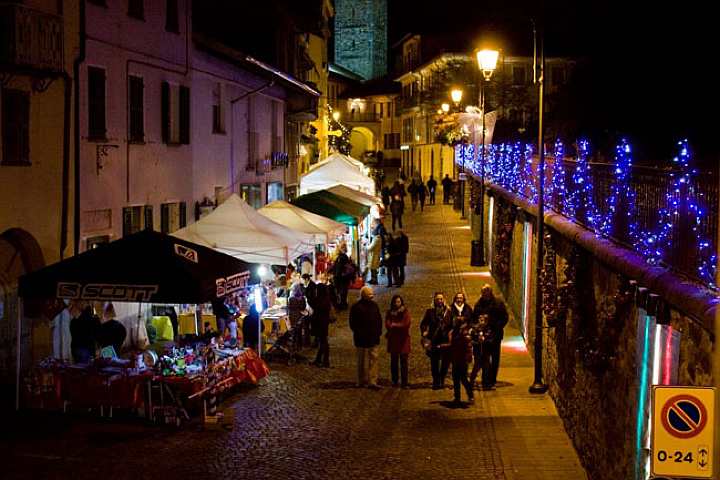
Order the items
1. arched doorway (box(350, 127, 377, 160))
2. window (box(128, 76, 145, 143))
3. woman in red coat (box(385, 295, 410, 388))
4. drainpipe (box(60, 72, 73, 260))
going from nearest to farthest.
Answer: woman in red coat (box(385, 295, 410, 388)), drainpipe (box(60, 72, 73, 260)), window (box(128, 76, 145, 143)), arched doorway (box(350, 127, 377, 160))

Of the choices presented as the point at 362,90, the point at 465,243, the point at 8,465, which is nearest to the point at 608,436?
the point at 8,465

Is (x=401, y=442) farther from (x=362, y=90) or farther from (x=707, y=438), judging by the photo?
(x=362, y=90)

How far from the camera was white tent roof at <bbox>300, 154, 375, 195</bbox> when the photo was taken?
130 feet

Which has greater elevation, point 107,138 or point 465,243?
point 107,138

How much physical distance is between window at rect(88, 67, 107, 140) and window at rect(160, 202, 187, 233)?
411cm

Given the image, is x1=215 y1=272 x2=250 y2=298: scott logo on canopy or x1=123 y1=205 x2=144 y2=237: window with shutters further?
x1=123 y1=205 x2=144 y2=237: window with shutters

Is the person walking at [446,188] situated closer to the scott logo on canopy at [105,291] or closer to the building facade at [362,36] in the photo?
the scott logo on canopy at [105,291]

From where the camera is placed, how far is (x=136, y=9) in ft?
78.5

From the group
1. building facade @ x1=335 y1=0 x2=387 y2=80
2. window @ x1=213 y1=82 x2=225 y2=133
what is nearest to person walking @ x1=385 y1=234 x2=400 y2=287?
window @ x1=213 y1=82 x2=225 y2=133

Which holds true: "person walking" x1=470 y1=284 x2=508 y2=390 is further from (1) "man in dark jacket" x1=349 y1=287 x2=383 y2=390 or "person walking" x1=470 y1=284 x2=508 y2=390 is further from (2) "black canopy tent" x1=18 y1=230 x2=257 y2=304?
(2) "black canopy tent" x1=18 y1=230 x2=257 y2=304

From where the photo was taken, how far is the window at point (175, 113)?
2595 cm

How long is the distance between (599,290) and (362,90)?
102m

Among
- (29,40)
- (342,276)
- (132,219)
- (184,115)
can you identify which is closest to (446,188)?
(342,276)

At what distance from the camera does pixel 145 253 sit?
652 inches
